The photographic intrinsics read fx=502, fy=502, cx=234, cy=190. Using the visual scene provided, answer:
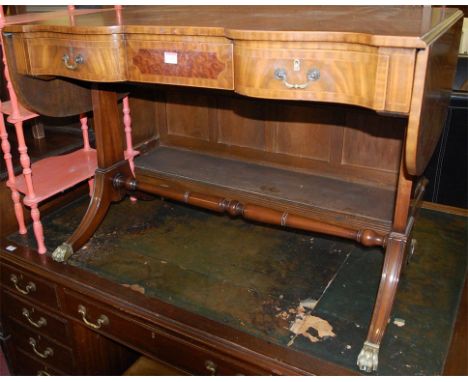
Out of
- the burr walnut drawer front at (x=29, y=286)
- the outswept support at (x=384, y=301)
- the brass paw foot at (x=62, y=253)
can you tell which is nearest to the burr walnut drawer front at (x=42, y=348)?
the burr walnut drawer front at (x=29, y=286)

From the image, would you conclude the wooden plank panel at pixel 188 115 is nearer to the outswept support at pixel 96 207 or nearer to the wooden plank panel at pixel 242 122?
the wooden plank panel at pixel 242 122

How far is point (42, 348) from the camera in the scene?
6.93 ft

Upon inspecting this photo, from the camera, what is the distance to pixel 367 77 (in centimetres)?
122

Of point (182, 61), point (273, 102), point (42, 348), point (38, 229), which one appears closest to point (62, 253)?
point (38, 229)

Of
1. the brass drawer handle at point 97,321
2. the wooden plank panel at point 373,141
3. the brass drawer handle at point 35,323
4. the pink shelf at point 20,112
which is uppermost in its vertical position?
the pink shelf at point 20,112

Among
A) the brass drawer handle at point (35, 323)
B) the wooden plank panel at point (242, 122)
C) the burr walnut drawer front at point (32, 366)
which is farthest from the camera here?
the wooden plank panel at point (242, 122)

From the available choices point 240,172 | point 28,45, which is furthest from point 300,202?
point 28,45

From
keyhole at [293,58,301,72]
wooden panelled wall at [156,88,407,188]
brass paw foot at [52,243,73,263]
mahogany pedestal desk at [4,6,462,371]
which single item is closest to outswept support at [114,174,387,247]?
mahogany pedestal desk at [4,6,462,371]

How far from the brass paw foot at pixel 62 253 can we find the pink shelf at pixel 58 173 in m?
0.20

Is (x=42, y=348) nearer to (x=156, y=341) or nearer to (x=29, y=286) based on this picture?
(x=29, y=286)

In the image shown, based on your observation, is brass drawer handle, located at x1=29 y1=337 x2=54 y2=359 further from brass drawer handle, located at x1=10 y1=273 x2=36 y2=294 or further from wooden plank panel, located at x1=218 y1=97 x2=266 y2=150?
wooden plank panel, located at x1=218 y1=97 x2=266 y2=150

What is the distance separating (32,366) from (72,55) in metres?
1.41

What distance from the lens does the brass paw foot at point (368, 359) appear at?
55.1 inches
